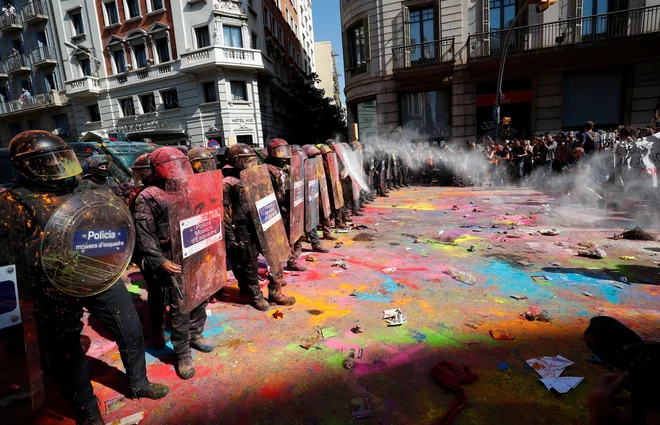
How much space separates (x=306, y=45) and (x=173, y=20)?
85.0 ft

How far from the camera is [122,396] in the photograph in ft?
8.71

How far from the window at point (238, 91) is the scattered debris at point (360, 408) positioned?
72.7ft

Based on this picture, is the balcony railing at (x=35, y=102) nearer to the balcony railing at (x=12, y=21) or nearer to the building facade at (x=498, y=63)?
the balcony railing at (x=12, y=21)

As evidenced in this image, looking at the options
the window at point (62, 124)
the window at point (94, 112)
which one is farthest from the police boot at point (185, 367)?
the window at point (62, 124)

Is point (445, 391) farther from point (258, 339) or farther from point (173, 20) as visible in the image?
point (173, 20)

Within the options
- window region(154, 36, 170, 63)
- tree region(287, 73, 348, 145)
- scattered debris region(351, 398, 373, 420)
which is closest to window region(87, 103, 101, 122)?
window region(154, 36, 170, 63)

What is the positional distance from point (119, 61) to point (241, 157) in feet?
83.5

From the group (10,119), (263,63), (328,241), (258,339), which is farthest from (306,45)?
(258,339)

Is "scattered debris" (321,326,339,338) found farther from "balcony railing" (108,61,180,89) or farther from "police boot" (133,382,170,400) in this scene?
"balcony railing" (108,61,180,89)

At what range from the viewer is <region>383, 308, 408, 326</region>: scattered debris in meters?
3.43

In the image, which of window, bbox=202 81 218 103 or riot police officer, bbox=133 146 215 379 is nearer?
riot police officer, bbox=133 146 215 379

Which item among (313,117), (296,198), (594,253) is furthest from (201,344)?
(313,117)

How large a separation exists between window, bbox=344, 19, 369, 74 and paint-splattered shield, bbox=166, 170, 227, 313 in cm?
1819

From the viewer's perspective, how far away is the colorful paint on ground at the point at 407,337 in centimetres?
238
